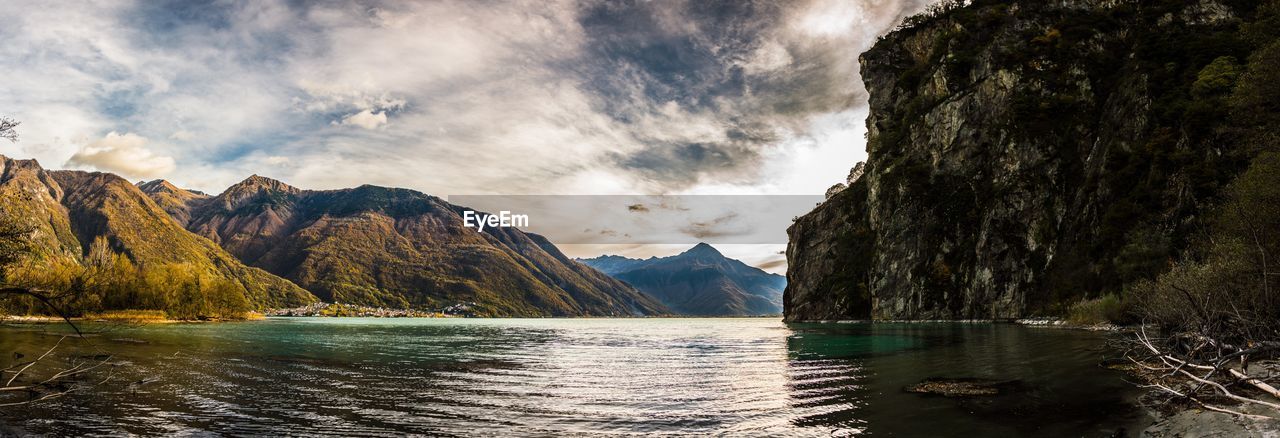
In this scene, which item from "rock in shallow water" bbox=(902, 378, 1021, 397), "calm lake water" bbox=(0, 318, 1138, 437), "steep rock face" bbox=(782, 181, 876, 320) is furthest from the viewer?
"steep rock face" bbox=(782, 181, 876, 320)

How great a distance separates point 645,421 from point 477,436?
592cm

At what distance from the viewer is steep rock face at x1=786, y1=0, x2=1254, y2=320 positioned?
297ft

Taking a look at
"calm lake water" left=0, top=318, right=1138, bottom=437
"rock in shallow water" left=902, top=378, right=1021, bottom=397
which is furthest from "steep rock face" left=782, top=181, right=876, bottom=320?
"rock in shallow water" left=902, top=378, right=1021, bottom=397

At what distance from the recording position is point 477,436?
18.2m

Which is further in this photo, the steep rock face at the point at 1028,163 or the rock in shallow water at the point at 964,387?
the steep rock face at the point at 1028,163

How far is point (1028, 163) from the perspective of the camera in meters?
124

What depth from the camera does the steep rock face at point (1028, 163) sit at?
9062cm

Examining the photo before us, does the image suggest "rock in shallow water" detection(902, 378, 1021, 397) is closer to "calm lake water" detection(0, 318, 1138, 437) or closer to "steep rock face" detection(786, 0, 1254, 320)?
"calm lake water" detection(0, 318, 1138, 437)

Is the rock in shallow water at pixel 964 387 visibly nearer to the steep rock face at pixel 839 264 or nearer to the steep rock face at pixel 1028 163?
the steep rock face at pixel 1028 163

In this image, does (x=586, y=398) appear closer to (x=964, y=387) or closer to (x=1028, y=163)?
(x=964, y=387)

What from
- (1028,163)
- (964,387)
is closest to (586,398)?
(964,387)

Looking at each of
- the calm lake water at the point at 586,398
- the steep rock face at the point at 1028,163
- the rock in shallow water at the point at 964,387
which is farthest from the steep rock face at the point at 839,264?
the rock in shallow water at the point at 964,387

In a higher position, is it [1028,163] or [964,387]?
[1028,163]

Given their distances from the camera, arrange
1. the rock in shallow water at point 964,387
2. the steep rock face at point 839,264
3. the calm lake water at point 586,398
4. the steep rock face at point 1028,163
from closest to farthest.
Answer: the calm lake water at point 586,398, the rock in shallow water at point 964,387, the steep rock face at point 1028,163, the steep rock face at point 839,264
